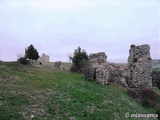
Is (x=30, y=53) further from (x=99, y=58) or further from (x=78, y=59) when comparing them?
(x=99, y=58)

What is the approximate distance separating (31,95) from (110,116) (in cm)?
502

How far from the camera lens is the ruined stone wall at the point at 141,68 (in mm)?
22984

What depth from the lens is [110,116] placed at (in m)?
11.3

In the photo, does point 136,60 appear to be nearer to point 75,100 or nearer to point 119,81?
point 119,81

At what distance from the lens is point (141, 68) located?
23.0 metres

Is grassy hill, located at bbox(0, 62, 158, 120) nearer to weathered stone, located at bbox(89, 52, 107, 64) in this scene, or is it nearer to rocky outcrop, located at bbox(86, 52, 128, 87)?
rocky outcrop, located at bbox(86, 52, 128, 87)

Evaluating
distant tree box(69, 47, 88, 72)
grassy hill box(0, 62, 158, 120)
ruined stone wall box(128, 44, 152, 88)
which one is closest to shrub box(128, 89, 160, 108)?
ruined stone wall box(128, 44, 152, 88)

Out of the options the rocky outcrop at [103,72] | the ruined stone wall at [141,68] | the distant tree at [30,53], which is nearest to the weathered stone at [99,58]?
the rocky outcrop at [103,72]

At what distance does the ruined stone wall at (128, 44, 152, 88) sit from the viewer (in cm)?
2298

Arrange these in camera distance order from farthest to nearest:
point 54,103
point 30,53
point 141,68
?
1. point 30,53
2. point 141,68
3. point 54,103

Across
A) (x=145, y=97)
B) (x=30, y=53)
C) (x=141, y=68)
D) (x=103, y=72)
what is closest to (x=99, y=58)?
(x=141, y=68)

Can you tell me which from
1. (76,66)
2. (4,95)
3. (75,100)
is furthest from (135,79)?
(4,95)

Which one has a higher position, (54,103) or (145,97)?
(54,103)

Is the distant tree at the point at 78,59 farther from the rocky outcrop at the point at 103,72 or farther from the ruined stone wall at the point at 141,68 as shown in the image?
the ruined stone wall at the point at 141,68
